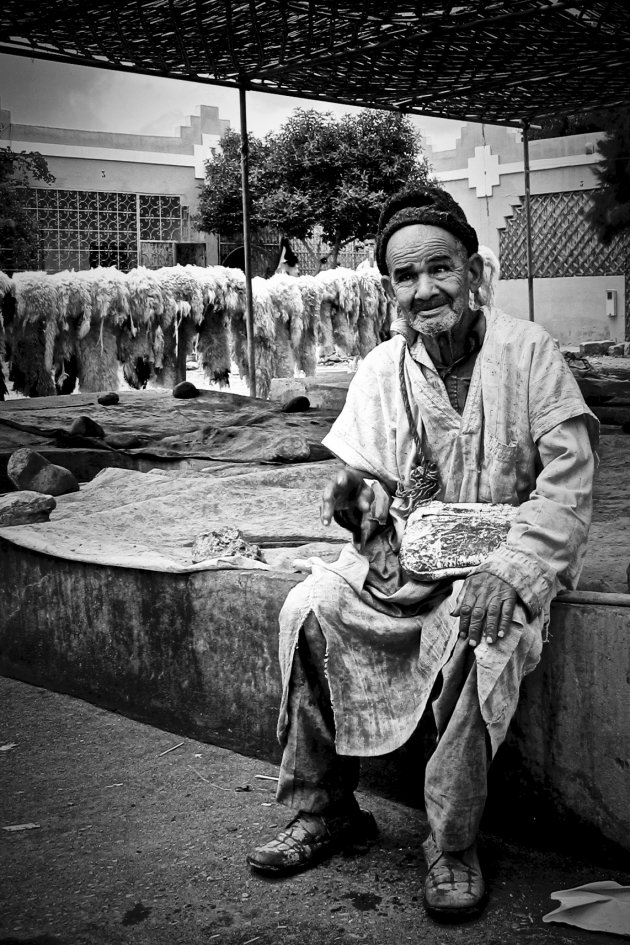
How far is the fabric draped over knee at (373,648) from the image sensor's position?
2096 mm

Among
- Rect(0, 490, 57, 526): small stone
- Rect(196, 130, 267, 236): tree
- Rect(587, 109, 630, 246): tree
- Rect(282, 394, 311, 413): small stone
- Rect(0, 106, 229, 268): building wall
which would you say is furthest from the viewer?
Rect(196, 130, 267, 236): tree

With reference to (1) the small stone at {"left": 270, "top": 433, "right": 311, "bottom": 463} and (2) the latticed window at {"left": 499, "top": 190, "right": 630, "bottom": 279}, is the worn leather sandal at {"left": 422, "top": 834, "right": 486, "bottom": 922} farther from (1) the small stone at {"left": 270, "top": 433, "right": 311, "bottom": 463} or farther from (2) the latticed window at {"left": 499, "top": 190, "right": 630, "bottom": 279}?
(2) the latticed window at {"left": 499, "top": 190, "right": 630, "bottom": 279}

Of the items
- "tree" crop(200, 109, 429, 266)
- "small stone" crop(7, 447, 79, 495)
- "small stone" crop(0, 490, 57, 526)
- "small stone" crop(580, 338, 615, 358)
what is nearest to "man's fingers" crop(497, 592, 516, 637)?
"small stone" crop(0, 490, 57, 526)

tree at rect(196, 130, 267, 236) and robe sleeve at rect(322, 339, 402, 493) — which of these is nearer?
robe sleeve at rect(322, 339, 402, 493)

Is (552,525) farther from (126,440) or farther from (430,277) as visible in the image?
(126,440)

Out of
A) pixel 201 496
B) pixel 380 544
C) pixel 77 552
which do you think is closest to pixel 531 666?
pixel 380 544

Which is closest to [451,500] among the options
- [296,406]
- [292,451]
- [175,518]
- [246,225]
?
[175,518]

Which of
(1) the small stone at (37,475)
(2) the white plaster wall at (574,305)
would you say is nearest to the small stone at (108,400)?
(1) the small stone at (37,475)

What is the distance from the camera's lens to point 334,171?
18.5m

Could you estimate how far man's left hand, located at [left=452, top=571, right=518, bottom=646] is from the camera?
1898 mm

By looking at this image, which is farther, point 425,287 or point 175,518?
point 175,518

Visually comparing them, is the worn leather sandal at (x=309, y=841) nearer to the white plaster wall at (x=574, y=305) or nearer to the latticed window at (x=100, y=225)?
the white plaster wall at (x=574, y=305)

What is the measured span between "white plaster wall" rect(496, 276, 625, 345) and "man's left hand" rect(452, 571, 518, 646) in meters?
14.7

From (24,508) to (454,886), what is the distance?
2.25 metres
